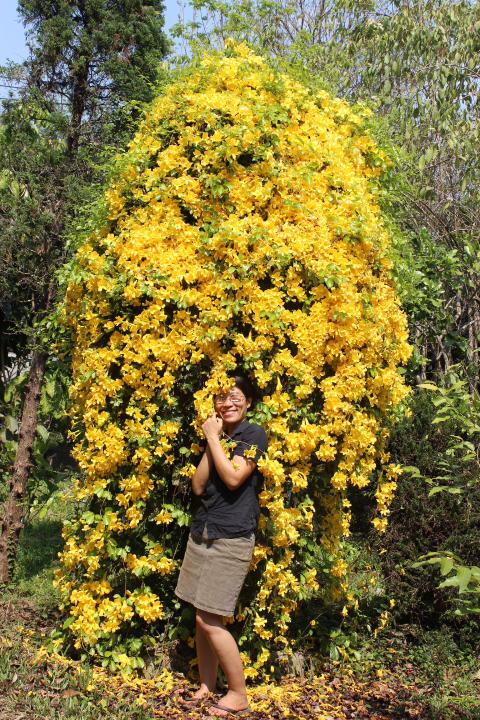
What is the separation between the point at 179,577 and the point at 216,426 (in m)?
0.77

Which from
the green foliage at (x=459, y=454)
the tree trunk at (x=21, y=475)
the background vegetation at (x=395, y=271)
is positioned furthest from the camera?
the tree trunk at (x=21, y=475)

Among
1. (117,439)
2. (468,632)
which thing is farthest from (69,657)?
(468,632)

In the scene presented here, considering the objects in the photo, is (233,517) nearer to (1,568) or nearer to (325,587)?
(325,587)

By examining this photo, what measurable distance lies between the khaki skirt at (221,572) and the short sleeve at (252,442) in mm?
389

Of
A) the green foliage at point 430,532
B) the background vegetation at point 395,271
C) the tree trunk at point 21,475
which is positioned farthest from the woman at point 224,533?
the tree trunk at point 21,475

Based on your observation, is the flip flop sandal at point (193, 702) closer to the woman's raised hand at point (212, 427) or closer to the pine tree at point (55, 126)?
the woman's raised hand at point (212, 427)

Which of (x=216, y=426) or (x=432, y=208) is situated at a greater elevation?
(x=432, y=208)

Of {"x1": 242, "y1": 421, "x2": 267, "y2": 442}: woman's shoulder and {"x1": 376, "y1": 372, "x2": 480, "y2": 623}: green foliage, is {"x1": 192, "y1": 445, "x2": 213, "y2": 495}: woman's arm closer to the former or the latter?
{"x1": 242, "y1": 421, "x2": 267, "y2": 442}: woman's shoulder

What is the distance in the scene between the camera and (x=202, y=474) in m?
3.49

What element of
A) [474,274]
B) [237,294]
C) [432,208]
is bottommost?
[237,294]

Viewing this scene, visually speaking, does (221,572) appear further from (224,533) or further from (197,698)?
(197,698)

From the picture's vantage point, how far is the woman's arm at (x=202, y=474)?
3486 mm

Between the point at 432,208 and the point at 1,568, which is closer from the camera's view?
the point at 1,568

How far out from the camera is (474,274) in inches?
271
